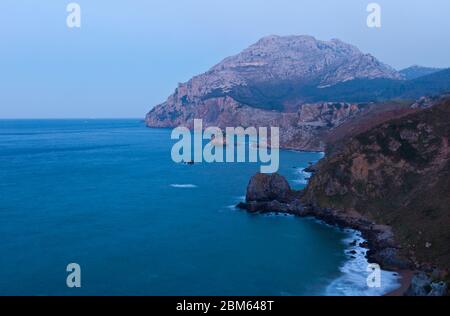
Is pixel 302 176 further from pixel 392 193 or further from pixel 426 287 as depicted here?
pixel 426 287

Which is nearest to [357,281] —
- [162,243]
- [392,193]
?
[392,193]

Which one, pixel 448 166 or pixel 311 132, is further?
pixel 311 132

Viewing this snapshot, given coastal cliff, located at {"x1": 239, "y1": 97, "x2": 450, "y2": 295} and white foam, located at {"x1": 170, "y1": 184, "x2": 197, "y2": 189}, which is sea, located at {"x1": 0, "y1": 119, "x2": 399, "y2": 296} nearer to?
white foam, located at {"x1": 170, "y1": 184, "x2": 197, "y2": 189}

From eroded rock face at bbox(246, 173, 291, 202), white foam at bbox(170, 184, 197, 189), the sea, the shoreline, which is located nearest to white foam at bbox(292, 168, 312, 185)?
the sea

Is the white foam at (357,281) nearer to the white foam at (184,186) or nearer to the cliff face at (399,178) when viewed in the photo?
the cliff face at (399,178)

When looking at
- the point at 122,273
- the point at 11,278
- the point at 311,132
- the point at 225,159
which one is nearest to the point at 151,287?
the point at 122,273
